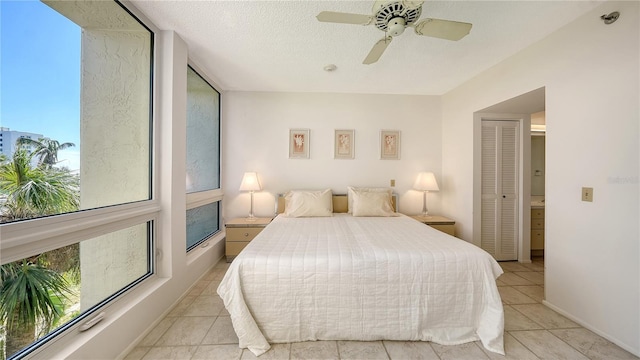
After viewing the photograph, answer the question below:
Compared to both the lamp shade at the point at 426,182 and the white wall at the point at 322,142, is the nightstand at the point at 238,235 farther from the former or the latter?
the lamp shade at the point at 426,182

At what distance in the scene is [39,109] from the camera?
119 cm

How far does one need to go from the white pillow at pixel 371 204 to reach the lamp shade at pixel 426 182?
584 millimetres

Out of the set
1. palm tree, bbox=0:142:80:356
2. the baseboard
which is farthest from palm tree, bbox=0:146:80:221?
the baseboard

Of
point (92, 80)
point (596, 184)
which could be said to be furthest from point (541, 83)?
point (92, 80)

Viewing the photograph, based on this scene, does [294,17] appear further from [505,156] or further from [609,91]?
[505,156]

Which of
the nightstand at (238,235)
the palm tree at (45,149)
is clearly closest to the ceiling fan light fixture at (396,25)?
the palm tree at (45,149)

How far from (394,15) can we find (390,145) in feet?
7.27

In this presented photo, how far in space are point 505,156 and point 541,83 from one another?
1.19 meters

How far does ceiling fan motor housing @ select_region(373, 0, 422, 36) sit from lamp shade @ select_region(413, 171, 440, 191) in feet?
7.48

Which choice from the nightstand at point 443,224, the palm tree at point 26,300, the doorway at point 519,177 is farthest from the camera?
the nightstand at point 443,224

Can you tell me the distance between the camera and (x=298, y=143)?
11.3 feet

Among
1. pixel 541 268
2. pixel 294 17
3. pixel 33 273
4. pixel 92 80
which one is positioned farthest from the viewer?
pixel 541 268

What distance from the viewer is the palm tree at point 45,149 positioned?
1.16 m

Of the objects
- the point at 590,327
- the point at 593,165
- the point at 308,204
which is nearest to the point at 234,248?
the point at 308,204
